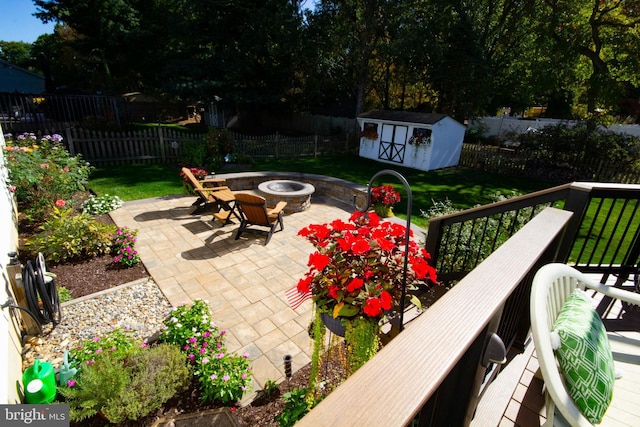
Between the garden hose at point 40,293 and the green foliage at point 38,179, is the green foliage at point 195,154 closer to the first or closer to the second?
the green foliage at point 38,179

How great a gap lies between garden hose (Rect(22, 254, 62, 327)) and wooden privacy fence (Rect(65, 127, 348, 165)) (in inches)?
341

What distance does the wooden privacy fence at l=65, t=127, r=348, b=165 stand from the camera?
34.4ft

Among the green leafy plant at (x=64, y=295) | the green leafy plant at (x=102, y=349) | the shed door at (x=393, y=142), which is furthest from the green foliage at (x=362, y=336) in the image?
the shed door at (x=393, y=142)

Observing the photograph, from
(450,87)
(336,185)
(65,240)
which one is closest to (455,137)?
(450,87)

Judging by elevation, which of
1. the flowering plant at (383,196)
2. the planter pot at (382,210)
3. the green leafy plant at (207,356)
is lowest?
the planter pot at (382,210)

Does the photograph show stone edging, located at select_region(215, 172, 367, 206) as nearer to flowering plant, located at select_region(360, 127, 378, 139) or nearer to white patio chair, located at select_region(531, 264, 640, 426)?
flowering plant, located at select_region(360, 127, 378, 139)

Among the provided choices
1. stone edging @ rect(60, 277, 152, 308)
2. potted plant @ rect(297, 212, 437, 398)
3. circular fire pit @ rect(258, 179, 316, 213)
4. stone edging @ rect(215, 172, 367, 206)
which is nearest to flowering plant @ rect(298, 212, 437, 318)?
potted plant @ rect(297, 212, 437, 398)

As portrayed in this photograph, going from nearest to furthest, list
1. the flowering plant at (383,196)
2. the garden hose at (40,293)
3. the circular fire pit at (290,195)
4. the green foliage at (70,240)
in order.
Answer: the garden hose at (40,293) → the green foliage at (70,240) → the flowering plant at (383,196) → the circular fire pit at (290,195)

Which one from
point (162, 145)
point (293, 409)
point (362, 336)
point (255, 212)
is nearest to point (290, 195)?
point (255, 212)

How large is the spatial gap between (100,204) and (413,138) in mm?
12061

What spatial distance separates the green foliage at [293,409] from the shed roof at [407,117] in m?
12.9

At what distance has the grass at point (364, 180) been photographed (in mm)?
8766

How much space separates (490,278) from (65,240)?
5998 mm

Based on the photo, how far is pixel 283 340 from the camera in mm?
3596
